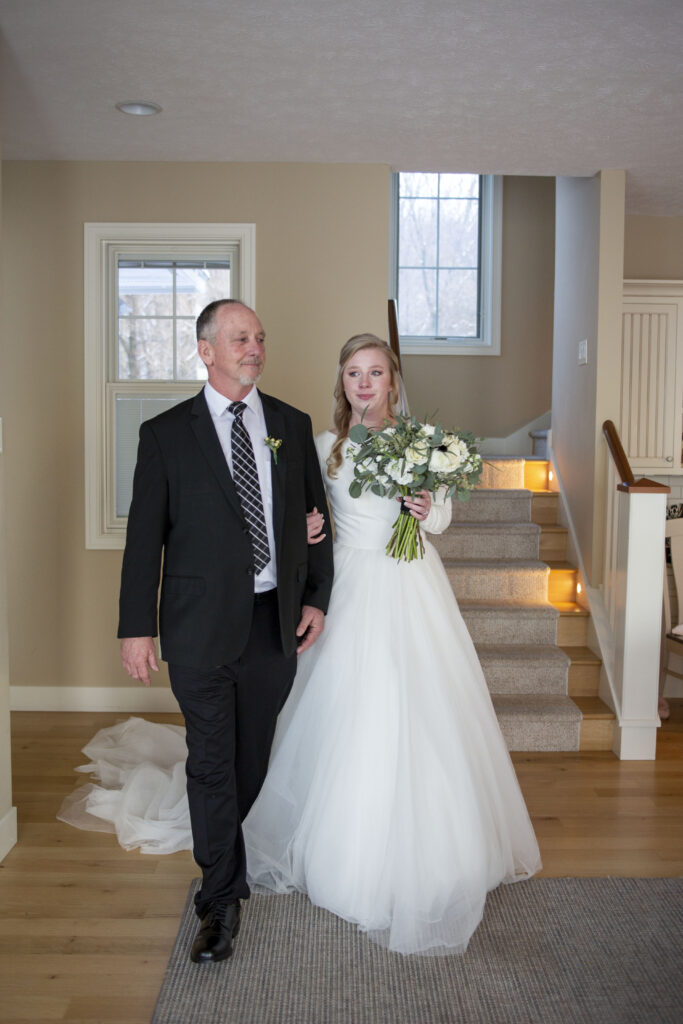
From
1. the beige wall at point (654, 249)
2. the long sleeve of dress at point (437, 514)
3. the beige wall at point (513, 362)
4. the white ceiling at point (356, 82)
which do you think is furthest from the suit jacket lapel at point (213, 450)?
the beige wall at point (513, 362)

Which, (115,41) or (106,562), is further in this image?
(106,562)

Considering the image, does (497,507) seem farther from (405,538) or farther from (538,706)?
(405,538)

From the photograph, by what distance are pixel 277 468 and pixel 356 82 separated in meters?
1.83

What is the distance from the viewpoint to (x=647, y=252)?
5496mm

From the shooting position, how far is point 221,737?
2.36m

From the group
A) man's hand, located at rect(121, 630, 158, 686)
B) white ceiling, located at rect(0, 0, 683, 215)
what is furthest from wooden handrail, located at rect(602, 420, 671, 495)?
man's hand, located at rect(121, 630, 158, 686)

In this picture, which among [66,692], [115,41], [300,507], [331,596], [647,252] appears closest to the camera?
[300,507]

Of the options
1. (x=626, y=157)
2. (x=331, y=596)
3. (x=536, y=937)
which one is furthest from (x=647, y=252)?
(x=536, y=937)

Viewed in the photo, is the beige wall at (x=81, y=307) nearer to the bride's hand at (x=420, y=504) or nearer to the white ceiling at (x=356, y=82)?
the white ceiling at (x=356, y=82)

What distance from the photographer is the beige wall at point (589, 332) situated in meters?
4.52

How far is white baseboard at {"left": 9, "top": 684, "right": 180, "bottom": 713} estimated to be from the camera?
4570mm

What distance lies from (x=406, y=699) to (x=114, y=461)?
8.51 feet

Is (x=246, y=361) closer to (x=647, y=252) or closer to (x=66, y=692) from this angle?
(x=66, y=692)

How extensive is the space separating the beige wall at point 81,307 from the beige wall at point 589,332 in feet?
3.77
